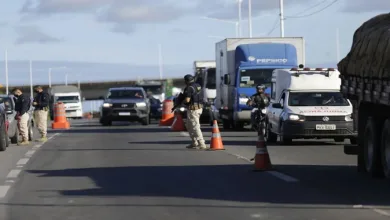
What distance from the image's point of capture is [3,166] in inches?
752

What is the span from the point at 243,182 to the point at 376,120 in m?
2.35

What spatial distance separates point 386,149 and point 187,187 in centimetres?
306

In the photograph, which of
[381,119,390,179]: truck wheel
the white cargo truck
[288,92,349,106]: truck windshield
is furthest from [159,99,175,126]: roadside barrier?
the white cargo truck

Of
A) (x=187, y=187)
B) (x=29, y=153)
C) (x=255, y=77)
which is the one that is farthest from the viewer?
(x=255, y=77)

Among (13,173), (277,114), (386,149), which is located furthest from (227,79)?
(386,149)

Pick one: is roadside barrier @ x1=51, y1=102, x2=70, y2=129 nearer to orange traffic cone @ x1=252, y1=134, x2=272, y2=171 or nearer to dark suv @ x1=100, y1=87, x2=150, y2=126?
dark suv @ x1=100, y1=87, x2=150, y2=126

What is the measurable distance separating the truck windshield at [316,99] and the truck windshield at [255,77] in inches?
324

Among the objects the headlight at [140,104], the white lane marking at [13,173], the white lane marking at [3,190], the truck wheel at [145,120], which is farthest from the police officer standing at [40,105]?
the truck wheel at [145,120]

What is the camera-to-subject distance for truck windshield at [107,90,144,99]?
4341cm

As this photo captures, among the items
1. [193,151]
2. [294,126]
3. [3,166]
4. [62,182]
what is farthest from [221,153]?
[62,182]

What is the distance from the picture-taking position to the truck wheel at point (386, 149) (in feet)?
47.1

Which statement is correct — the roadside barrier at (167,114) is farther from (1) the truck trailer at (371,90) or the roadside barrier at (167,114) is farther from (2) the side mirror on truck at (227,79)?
(1) the truck trailer at (371,90)

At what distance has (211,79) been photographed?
1726 inches

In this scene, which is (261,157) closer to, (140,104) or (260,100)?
(260,100)
